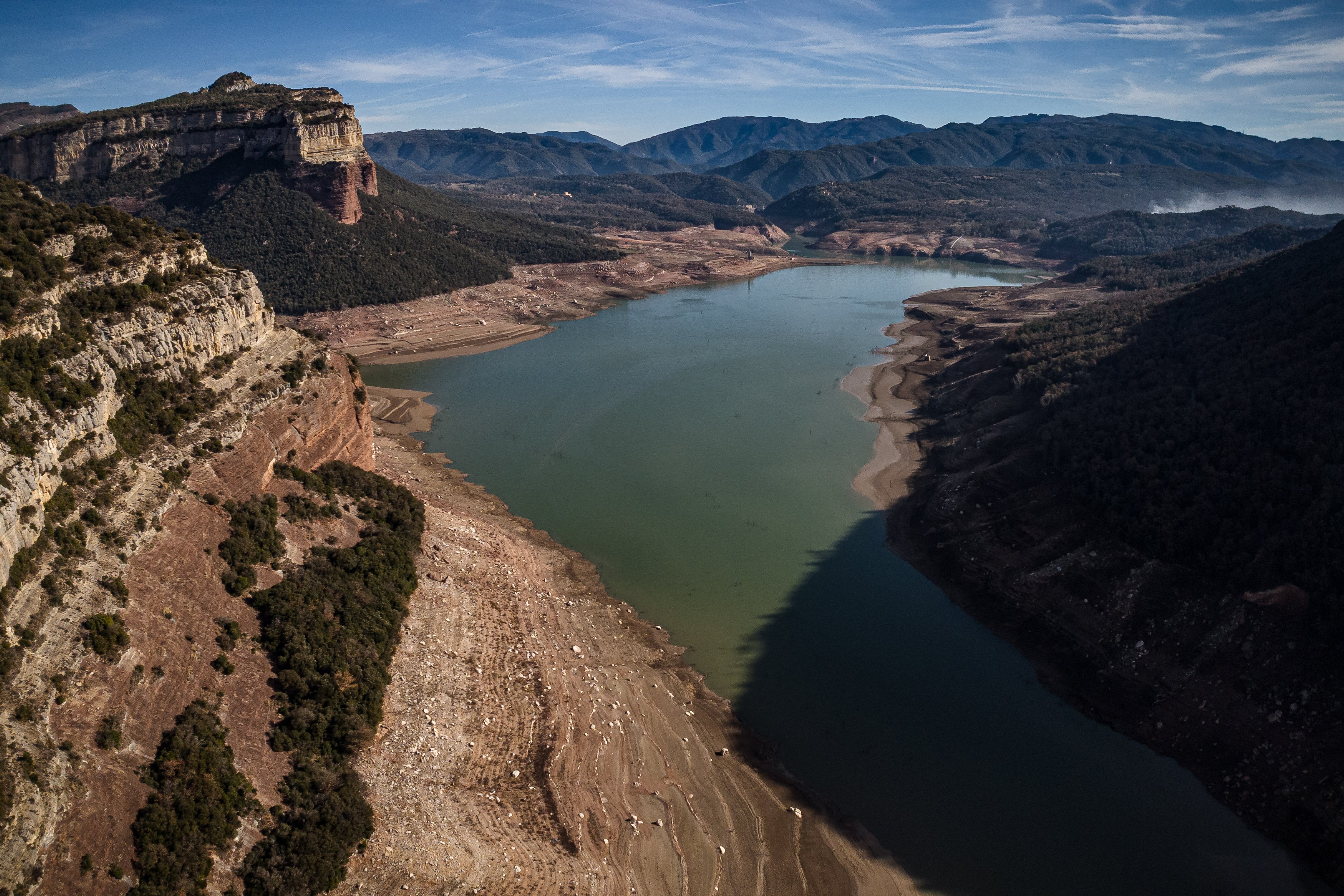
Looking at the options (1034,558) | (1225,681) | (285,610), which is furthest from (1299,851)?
(285,610)

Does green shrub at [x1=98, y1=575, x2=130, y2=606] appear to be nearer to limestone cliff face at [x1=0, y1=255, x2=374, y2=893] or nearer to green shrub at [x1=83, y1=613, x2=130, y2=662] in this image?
limestone cliff face at [x1=0, y1=255, x2=374, y2=893]

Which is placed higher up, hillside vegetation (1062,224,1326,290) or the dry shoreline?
hillside vegetation (1062,224,1326,290)

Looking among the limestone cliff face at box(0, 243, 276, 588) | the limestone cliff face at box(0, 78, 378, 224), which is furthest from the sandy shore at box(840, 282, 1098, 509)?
the limestone cliff face at box(0, 78, 378, 224)

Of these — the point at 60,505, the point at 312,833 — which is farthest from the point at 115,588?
the point at 312,833

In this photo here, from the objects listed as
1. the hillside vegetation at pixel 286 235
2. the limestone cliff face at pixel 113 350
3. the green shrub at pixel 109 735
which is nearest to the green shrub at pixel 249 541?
the limestone cliff face at pixel 113 350

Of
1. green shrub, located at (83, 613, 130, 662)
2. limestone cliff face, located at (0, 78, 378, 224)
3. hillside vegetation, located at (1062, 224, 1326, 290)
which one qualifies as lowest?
green shrub, located at (83, 613, 130, 662)
